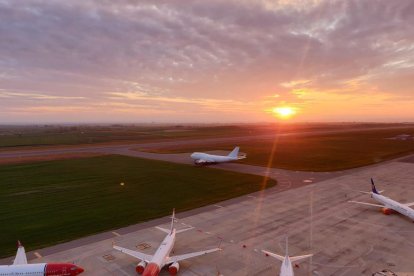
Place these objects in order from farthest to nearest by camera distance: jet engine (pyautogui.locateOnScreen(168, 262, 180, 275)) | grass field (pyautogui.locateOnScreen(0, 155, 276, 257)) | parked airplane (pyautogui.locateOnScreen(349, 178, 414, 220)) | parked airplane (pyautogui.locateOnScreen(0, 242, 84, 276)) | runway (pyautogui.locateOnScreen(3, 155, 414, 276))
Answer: parked airplane (pyautogui.locateOnScreen(349, 178, 414, 220)), grass field (pyautogui.locateOnScreen(0, 155, 276, 257)), runway (pyautogui.locateOnScreen(3, 155, 414, 276)), jet engine (pyautogui.locateOnScreen(168, 262, 180, 275)), parked airplane (pyautogui.locateOnScreen(0, 242, 84, 276))

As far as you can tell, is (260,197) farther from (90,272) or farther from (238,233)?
(90,272)

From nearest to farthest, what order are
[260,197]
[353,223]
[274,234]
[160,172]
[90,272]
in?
[90,272], [274,234], [353,223], [260,197], [160,172]

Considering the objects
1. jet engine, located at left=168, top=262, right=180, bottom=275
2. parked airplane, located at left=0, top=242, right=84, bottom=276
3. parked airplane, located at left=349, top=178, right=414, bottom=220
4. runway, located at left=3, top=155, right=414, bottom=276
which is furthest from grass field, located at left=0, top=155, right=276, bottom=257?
parked airplane, located at left=349, top=178, right=414, bottom=220

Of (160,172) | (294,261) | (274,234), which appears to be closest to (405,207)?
(274,234)

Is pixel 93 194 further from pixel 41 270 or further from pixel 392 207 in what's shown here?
pixel 392 207

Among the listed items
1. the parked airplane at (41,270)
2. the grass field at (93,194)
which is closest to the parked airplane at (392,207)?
the grass field at (93,194)

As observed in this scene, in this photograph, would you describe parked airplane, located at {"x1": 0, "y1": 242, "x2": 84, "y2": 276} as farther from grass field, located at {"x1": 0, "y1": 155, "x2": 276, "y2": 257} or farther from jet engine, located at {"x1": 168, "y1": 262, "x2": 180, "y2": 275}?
grass field, located at {"x1": 0, "y1": 155, "x2": 276, "y2": 257}

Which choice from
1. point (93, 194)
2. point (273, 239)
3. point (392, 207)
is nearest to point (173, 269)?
point (273, 239)

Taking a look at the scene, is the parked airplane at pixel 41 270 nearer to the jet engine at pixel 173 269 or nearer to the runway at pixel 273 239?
the runway at pixel 273 239
